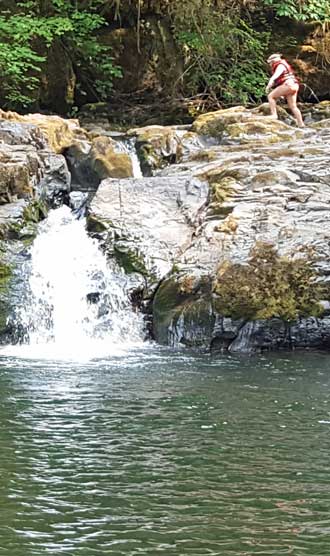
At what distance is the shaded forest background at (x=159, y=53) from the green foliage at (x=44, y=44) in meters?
0.03

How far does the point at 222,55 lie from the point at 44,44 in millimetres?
4388

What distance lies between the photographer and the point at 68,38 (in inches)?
736

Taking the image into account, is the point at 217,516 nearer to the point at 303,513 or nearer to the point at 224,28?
the point at 303,513

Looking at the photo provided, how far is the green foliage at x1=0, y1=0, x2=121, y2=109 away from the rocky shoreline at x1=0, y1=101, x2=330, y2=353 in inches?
116

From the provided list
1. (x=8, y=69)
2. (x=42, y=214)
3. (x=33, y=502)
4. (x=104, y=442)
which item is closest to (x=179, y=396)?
(x=104, y=442)

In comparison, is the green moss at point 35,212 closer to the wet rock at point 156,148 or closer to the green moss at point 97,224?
the green moss at point 97,224

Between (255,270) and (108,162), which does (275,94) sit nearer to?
(108,162)

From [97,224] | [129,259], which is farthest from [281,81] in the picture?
[129,259]

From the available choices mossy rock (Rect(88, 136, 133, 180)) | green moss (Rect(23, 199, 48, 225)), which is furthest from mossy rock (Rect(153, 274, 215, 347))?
mossy rock (Rect(88, 136, 133, 180))

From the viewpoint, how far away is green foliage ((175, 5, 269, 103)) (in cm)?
1912

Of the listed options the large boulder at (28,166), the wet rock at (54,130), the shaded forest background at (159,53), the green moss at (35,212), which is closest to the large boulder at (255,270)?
the green moss at (35,212)

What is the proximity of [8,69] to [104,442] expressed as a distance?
12918mm

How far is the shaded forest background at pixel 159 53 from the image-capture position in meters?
18.6

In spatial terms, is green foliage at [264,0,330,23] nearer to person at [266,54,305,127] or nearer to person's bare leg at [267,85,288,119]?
person's bare leg at [267,85,288,119]
